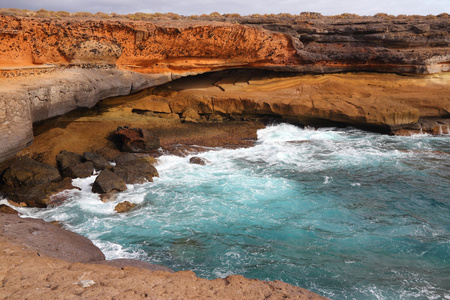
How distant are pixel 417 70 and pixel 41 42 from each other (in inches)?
586

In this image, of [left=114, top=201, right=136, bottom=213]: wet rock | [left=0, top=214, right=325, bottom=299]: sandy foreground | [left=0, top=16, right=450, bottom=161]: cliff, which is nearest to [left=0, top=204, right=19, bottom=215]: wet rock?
[left=0, top=16, right=450, bottom=161]: cliff

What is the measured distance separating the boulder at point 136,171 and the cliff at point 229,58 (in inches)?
91.5

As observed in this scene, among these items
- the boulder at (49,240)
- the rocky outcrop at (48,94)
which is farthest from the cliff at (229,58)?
the boulder at (49,240)

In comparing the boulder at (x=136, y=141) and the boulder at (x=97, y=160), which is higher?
the boulder at (x=136, y=141)

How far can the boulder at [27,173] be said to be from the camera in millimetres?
10258

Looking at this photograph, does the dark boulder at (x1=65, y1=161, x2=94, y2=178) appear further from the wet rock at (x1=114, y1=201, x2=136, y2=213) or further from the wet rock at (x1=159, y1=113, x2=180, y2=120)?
the wet rock at (x1=159, y1=113, x2=180, y2=120)

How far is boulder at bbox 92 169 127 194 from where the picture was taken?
10.1 metres

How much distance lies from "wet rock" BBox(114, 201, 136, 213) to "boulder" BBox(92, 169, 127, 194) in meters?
0.91

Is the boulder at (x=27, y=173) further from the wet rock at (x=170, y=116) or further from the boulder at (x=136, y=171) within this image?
the wet rock at (x=170, y=116)

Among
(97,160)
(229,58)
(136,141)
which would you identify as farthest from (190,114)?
(97,160)

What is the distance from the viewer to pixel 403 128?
16.0m

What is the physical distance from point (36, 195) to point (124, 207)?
2368mm

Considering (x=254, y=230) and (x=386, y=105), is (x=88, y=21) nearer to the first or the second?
(x=254, y=230)

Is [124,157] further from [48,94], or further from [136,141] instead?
[48,94]
